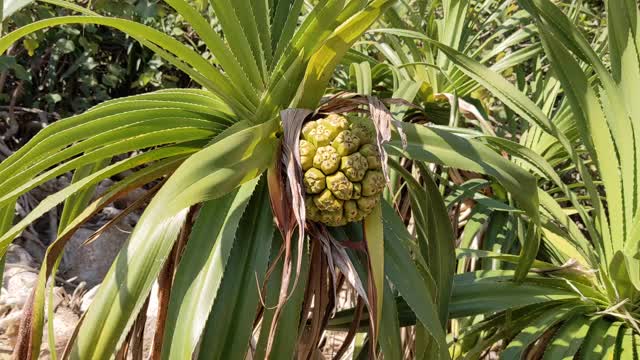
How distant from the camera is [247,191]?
87cm

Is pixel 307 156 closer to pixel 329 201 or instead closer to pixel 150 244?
pixel 329 201

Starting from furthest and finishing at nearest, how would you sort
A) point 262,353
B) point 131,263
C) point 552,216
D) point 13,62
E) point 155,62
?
point 155,62 < point 13,62 < point 552,216 < point 262,353 < point 131,263

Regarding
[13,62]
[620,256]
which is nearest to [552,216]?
[620,256]

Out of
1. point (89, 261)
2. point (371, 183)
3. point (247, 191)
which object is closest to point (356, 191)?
point (371, 183)

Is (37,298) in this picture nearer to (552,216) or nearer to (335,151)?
(335,151)

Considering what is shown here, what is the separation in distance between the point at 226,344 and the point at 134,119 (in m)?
0.31

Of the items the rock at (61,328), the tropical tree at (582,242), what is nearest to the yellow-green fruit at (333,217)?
the tropical tree at (582,242)

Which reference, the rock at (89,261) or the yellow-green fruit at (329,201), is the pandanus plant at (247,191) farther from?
the rock at (89,261)

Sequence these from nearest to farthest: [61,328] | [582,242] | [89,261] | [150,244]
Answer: [150,244]
[582,242]
[61,328]
[89,261]

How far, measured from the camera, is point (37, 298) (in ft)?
2.73

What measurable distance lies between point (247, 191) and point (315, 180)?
0.36 ft

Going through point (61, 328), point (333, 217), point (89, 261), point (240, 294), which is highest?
point (333, 217)

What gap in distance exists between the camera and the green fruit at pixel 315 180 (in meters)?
0.81

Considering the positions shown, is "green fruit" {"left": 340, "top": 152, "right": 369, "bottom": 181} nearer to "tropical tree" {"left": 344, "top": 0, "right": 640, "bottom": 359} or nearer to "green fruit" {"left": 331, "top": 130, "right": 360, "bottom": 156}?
"green fruit" {"left": 331, "top": 130, "right": 360, "bottom": 156}
